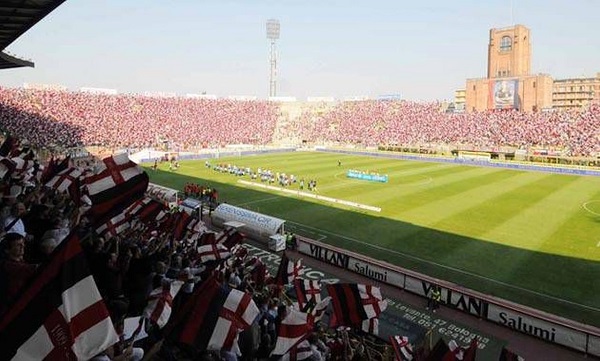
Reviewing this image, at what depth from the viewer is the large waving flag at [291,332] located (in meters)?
6.53

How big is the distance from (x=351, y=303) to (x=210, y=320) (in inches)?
153

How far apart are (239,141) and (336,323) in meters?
74.1

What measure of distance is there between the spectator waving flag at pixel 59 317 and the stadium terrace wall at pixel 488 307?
43.4ft

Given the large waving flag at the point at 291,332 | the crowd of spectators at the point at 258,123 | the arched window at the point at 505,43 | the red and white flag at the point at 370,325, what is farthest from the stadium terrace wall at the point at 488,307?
the arched window at the point at 505,43

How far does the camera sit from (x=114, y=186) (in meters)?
9.19

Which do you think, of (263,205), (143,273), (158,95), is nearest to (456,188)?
(263,205)

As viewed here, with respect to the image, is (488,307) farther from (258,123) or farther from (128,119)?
(258,123)

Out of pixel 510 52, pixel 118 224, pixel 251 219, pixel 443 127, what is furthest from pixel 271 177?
pixel 510 52

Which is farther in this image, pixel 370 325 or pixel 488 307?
pixel 488 307

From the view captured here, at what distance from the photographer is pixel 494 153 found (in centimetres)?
6050

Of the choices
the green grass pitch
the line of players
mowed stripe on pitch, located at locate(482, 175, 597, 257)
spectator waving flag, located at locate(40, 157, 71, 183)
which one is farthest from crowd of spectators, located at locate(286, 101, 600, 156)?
spectator waving flag, located at locate(40, 157, 71, 183)

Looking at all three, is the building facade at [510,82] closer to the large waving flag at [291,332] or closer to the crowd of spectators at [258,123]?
the crowd of spectators at [258,123]


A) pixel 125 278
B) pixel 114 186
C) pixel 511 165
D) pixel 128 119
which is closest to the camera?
pixel 125 278

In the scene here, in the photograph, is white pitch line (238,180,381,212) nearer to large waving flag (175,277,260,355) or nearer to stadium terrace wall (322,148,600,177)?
large waving flag (175,277,260,355)
